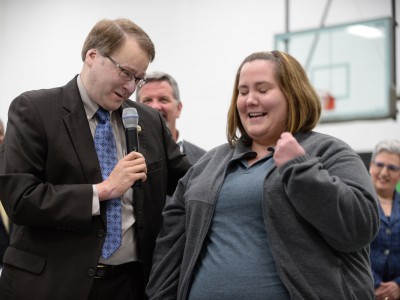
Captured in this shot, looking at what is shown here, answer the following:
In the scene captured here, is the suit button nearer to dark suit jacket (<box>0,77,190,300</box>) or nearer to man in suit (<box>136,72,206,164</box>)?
dark suit jacket (<box>0,77,190,300</box>)

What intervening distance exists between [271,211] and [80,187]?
574 millimetres

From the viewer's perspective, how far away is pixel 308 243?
1.64 metres

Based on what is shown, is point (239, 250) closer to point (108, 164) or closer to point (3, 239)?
point (108, 164)

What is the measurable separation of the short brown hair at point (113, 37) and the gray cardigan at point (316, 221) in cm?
52

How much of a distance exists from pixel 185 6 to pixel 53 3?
55.3 inches

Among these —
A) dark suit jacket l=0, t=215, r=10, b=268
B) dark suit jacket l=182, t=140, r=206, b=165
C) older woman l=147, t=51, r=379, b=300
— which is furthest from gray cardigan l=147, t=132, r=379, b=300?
dark suit jacket l=0, t=215, r=10, b=268

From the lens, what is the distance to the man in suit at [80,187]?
5.93 feet

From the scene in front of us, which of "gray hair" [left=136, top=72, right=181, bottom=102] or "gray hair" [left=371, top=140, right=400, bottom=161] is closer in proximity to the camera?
"gray hair" [left=136, top=72, right=181, bottom=102]

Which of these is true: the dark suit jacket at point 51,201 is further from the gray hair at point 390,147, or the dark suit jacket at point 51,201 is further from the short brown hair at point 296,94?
the gray hair at point 390,147

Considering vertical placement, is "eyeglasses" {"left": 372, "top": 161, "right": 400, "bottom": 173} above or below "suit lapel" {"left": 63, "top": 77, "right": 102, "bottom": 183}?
below

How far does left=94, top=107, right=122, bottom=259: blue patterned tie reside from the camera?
1.88 metres

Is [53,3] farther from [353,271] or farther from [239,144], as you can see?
[353,271]

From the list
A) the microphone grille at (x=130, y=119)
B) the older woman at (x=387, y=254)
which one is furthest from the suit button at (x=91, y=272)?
the older woman at (x=387, y=254)

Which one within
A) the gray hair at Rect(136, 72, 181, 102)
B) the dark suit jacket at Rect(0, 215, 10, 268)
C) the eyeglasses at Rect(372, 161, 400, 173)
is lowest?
the dark suit jacket at Rect(0, 215, 10, 268)
